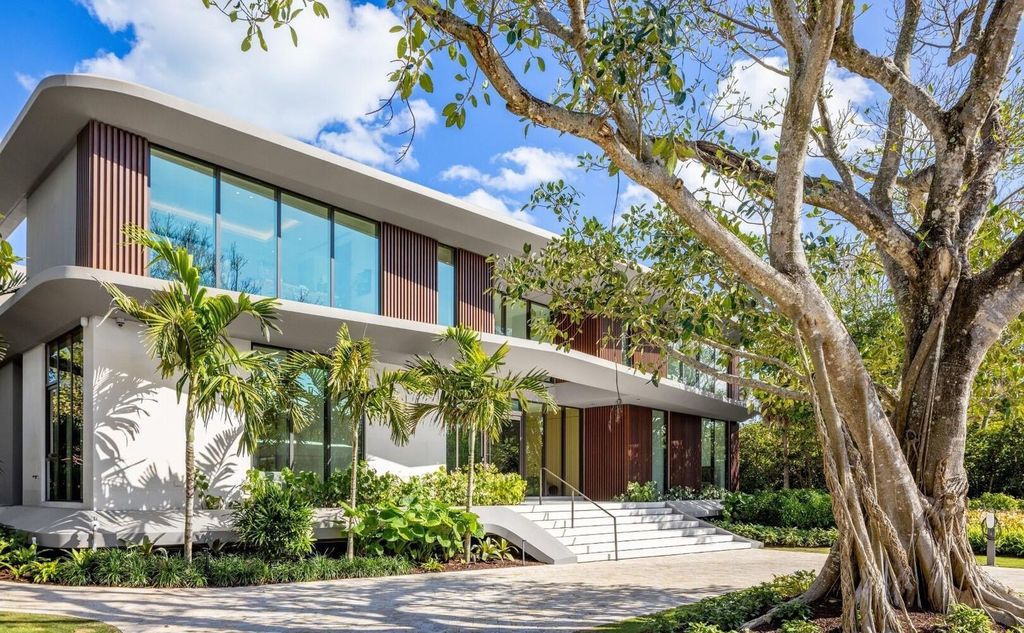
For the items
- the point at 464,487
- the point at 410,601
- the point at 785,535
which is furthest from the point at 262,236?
the point at 785,535

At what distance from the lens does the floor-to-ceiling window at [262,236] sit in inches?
495

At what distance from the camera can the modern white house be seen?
11.6 meters

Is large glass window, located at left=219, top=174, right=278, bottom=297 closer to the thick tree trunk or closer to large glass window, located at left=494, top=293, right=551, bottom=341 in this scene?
large glass window, located at left=494, top=293, right=551, bottom=341

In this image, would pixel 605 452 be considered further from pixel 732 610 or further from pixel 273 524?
pixel 732 610

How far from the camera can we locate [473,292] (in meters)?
17.7

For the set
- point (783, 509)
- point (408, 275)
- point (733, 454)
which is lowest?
point (783, 509)

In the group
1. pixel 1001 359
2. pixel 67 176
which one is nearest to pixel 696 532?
pixel 1001 359

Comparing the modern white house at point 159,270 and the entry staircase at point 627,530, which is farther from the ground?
the modern white house at point 159,270

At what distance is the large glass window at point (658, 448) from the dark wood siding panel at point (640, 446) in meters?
0.24

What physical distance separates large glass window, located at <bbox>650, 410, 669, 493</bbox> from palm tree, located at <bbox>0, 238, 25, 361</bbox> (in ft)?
54.4

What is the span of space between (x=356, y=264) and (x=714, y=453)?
16565mm

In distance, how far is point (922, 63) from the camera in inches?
391

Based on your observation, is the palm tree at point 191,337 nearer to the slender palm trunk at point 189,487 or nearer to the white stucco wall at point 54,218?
the slender palm trunk at point 189,487

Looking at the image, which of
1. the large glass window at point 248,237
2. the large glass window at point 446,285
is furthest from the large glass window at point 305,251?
the large glass window at point 446,285
